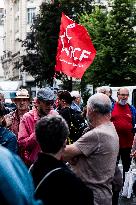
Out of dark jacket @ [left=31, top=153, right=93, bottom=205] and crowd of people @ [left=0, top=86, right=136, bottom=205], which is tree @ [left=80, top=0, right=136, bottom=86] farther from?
dark jacket @ [left=31, top=153, right=93, bottom=205]

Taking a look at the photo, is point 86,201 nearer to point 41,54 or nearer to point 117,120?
point 117,120

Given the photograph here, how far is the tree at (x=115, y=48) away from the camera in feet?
127

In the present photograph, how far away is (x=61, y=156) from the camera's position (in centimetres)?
435

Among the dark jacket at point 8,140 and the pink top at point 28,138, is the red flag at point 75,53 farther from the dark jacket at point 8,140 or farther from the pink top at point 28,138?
the dark jacket at point 8,140

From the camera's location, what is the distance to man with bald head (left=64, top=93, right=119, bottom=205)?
501 centimetres

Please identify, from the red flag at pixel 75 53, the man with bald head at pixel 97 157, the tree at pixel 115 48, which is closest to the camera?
the man with bald head at pixel 97 157

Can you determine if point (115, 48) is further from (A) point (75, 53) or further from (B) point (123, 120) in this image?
(B) point (123, 120)

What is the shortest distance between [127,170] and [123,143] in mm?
486

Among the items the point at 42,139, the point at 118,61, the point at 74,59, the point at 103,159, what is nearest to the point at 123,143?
the point at 74,59

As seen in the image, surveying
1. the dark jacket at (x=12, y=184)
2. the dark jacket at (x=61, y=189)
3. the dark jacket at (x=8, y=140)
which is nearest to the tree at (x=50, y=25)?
the dark jacket at (x=8, y=140)

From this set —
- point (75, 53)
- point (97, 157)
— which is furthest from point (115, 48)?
point (97, 157)

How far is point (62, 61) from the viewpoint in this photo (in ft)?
43.4

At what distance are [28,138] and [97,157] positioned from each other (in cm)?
171

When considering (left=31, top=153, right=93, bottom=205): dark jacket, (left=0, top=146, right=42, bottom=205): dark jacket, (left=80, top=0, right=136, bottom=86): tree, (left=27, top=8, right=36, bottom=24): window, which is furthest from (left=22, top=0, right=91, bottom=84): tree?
(left=0, top=146, right=42, bottom=205): dark jacket
